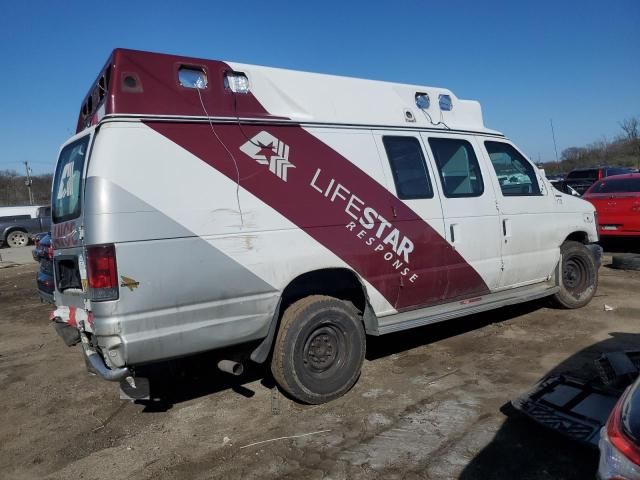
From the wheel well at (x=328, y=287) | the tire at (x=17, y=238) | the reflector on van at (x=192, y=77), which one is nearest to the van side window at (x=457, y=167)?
the wheel well at (x=328, y=287)

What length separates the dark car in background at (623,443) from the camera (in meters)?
1.80

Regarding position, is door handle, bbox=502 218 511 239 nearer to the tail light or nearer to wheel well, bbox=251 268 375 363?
wheel well, bbox=251 268 375 363

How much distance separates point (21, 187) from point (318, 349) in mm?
57381

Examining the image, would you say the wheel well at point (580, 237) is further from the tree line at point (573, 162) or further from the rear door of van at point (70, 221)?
the tree line at point (573, 162)

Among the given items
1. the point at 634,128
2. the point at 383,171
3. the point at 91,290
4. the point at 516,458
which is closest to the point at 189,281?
the point at 91,290

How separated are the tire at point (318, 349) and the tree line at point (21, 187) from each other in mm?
49893

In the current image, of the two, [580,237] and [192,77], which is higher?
[192,77]

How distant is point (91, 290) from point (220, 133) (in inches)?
55.7

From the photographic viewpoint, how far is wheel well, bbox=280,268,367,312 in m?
4.19

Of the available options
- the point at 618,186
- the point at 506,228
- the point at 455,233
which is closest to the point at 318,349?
the point at 455,233

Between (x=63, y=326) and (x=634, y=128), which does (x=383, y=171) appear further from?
(x=634, y=128)

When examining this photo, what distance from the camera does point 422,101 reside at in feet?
17.0

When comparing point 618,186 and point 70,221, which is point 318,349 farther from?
point 618,186

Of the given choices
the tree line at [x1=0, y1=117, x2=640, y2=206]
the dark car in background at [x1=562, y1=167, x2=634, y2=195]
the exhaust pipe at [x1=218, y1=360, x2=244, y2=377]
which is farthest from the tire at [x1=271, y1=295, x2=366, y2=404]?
the tree line at [x1=0, y1=117, x2=640, y2=206]
